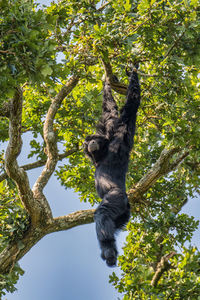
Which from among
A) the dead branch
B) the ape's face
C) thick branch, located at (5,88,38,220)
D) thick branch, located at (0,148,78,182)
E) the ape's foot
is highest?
thick branch, located at (0,148,78,182)

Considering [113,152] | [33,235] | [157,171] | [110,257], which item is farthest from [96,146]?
[110,257]

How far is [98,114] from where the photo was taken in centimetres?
1052

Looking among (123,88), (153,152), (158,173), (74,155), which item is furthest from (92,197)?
(123,88)

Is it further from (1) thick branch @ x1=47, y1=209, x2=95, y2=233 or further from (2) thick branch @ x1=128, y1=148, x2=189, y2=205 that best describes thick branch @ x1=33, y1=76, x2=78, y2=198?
(2) thick branch @ x1=128, y1=148, x2=189, y2=205

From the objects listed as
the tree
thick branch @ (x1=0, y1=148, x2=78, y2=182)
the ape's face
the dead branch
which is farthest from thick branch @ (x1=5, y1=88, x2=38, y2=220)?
the dead branch

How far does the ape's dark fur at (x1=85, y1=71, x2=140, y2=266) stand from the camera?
8062 mm

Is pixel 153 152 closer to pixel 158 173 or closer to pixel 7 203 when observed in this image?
pixel 158 173

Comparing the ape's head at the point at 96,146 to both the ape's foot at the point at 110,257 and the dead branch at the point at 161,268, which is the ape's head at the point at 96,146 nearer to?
the ape's foot at the point at 110,257

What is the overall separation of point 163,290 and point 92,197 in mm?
4313

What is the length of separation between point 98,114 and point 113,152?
79.9 inches

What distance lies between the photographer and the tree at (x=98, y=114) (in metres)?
5.46

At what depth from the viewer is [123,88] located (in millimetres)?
9055

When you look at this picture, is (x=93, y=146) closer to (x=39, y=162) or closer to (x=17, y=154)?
(x=17, y=154)

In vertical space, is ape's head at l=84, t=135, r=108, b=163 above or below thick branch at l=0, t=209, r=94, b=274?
above
